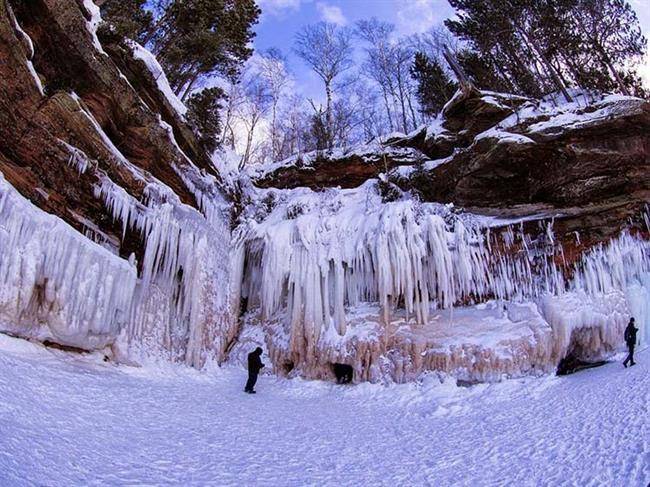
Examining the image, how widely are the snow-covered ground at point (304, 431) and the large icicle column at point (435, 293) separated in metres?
0.81

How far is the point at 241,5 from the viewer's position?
13.8m

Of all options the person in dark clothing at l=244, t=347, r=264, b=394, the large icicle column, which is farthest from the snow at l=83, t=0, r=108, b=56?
the person in dark clothing at l=244, t=347, r=264, b=394

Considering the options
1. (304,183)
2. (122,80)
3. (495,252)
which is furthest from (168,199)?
(495,252)

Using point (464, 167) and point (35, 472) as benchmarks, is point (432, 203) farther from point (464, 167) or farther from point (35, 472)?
point (35, 472)

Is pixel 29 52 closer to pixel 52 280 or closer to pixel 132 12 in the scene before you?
pixel 52 280

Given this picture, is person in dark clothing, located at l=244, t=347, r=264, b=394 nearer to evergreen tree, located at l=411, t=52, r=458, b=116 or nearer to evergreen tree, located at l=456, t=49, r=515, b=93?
evergreen tree, located at l=411, t=52, r=458, b=116

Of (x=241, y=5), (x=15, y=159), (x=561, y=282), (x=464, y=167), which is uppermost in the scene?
(x=241, y=5)

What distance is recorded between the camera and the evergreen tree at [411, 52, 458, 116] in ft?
51.6

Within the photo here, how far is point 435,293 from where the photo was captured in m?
9.45

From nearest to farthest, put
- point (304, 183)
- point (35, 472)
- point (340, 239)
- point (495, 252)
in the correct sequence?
point (35, 472)
point (495, 252)
point (340, 239)
point (304, 183)

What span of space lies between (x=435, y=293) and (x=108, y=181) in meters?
7.39

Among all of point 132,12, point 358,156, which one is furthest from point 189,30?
point 358,156

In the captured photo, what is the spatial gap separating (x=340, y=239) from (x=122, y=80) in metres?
6.05

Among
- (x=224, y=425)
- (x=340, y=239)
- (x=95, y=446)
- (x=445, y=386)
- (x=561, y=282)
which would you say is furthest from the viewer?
(x=340, y=239)
